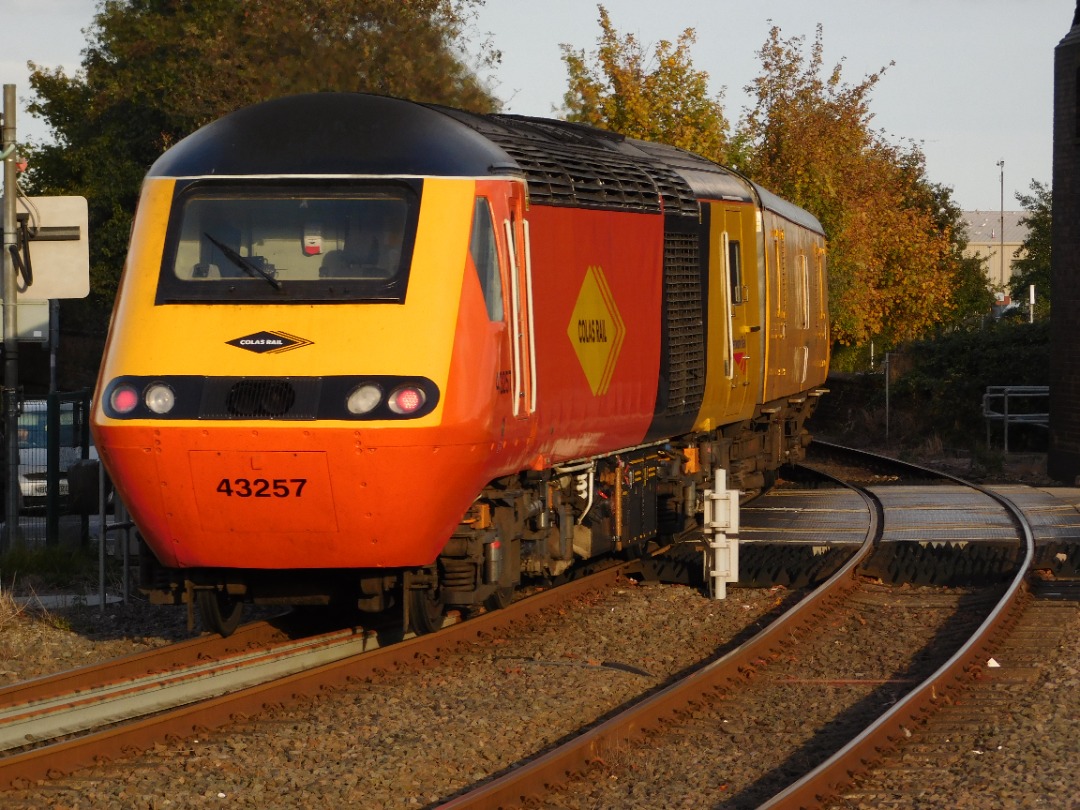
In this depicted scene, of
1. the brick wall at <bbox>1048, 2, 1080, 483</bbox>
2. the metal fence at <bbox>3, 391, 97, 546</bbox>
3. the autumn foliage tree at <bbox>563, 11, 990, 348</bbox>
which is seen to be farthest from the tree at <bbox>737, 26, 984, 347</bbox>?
the metal fence at <bbox>3, 391, 97, 546</bbox>

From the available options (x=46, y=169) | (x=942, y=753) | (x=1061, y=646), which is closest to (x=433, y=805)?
(x=942, y=753)

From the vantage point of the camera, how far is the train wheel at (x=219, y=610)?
31.8 ft

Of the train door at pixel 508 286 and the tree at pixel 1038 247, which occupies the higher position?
the tree at pixel 1038 247

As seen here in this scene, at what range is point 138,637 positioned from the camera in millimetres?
10531

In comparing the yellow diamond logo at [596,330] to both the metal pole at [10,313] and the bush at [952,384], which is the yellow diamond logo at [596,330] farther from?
the bush at [952,384]

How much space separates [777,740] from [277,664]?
304cm

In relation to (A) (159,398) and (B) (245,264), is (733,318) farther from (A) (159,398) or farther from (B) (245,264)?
(A) (159,398)

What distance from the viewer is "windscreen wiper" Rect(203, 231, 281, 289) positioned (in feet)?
29.7

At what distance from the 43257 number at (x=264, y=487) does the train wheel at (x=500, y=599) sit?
7.23ft

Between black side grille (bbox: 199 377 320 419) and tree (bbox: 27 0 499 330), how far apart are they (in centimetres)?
1939

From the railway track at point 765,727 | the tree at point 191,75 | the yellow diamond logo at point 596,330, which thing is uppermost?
the tree at point 191,75

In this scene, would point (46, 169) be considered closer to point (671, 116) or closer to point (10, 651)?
point (671, 116)

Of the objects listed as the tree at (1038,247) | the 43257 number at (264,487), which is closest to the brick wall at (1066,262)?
the 43257 number at (264,487)

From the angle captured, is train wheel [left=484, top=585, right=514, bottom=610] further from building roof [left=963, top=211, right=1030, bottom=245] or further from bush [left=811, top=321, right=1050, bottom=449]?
building roof [left=963, top=211, right=1030, bottom=245]
